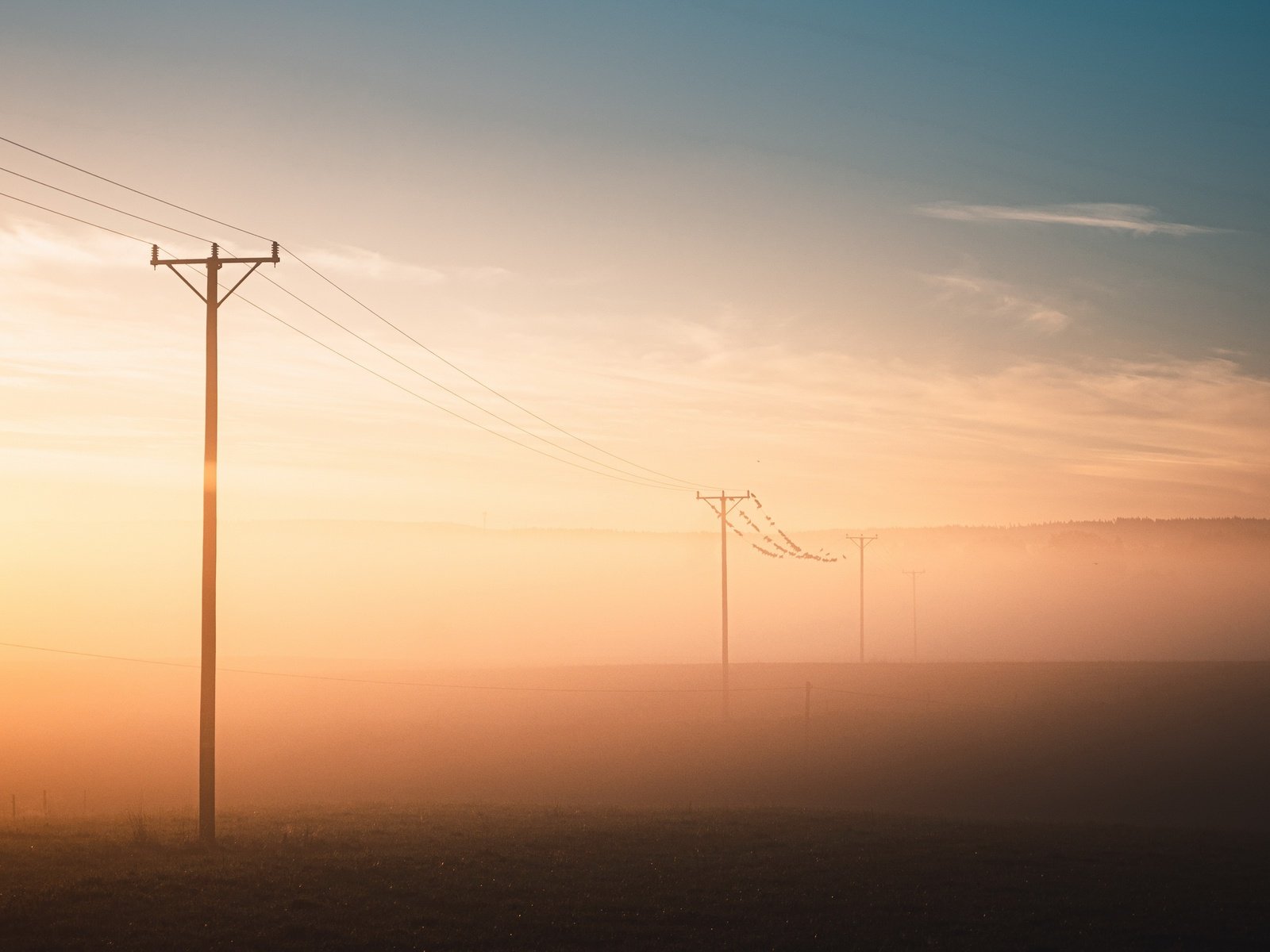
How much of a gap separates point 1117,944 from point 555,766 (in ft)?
142

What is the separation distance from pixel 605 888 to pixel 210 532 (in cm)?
1142

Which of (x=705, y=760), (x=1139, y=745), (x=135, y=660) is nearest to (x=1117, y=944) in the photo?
(x=705, y=760)

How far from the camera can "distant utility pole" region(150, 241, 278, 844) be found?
23516mm

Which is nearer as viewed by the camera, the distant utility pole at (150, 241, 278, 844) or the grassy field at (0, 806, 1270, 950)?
the grassy field at (0, 806, 1270, 950)

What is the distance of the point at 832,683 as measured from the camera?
310ft

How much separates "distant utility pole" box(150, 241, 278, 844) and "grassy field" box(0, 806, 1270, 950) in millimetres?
1098

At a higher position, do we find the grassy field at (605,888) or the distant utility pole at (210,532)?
the distant utility pole at (210,532)

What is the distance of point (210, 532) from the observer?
78.2 ft

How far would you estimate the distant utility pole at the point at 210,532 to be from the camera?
2352 centimetres

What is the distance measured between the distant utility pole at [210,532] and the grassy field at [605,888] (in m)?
1.10

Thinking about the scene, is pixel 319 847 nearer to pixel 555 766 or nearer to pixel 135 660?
pixel 555 766

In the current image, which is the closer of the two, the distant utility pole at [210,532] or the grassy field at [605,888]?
the grassy field at [605,888]

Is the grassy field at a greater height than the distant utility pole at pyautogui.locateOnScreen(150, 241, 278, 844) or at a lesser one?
lesser

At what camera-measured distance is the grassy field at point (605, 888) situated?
18047 millimetres
